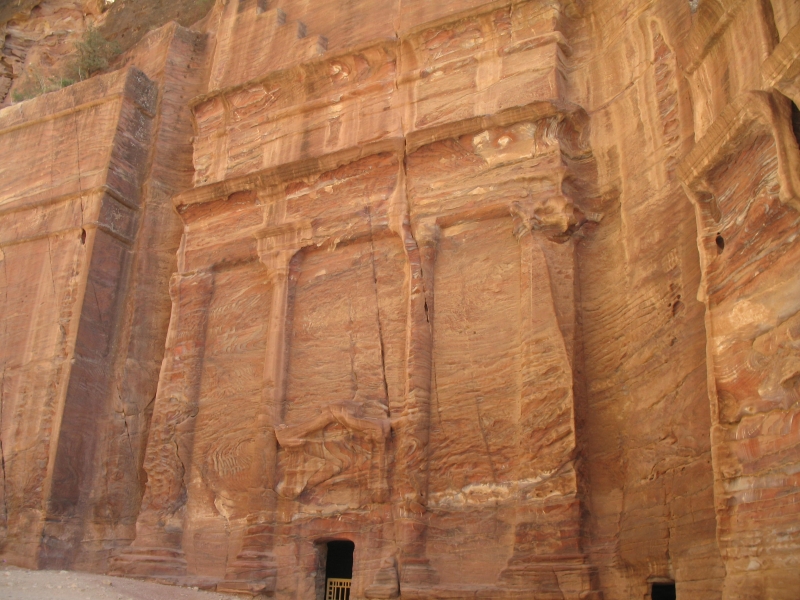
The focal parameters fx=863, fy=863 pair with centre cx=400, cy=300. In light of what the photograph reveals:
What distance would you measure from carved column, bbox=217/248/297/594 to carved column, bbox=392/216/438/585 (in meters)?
1.64

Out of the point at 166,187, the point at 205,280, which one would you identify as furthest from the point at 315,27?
the point at 205,280

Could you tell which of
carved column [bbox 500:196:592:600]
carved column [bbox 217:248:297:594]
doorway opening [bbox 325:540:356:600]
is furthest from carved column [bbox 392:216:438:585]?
carved column [bbox 217:248:297:594]

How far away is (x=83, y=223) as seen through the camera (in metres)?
12.5

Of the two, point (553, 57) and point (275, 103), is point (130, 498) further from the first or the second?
point (553, 57)

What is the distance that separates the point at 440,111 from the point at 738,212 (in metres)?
5.15

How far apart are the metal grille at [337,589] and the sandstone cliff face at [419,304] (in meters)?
0.30

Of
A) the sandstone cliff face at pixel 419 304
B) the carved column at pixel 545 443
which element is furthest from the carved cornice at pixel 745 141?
the carved column at pixel 545 443

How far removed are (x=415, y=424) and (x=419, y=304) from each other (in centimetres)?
143

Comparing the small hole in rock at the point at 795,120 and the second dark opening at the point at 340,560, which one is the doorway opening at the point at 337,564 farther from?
the small hole in rock at the point at 795,120

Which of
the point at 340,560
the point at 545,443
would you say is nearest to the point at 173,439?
the point at 340,560

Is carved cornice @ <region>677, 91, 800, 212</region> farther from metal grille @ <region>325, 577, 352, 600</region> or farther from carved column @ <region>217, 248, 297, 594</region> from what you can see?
metal grille @ <region>325, 577, 352, 600</region>

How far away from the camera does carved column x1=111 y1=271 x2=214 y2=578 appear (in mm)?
10352

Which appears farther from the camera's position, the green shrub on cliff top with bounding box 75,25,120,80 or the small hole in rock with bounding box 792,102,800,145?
the green shrub on cliff top with bounding box 75,25,120,80

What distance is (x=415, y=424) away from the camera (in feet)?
30.6
